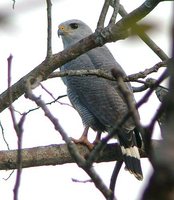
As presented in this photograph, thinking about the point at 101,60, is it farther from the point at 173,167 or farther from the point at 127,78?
the point at 173,167

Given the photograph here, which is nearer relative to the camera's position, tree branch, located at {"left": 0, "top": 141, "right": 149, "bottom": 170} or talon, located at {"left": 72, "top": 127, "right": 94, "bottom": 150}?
tree branch, located at {"left": 0, "top": 141, "right": 149, "bottom": 170}

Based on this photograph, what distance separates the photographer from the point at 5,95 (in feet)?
12.7

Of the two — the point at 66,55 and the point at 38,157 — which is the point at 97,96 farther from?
the point at 66,55

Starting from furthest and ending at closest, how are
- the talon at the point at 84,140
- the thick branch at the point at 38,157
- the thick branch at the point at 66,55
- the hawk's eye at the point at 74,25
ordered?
the hawk's eye at the point at 74,25
the talon at the point at 84,140
the thick branch at the point at 38,157
the thick branch at the point at 66,55

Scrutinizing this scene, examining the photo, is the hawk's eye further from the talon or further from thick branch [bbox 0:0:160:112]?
thick branch [bbox 0:0:160:112]

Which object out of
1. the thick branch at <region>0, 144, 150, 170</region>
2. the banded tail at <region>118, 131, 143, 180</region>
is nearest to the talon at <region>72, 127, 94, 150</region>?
the banded tail at <region>118, 131, 143, 180</region>

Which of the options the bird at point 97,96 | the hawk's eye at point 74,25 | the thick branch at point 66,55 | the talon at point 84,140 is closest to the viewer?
the thick branch at point 66,55

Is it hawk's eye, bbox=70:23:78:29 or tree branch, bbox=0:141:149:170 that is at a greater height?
hawk's eye, bbox=70:23:78:29

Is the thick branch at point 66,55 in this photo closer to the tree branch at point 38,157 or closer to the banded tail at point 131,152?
the tree branch at point 38,157

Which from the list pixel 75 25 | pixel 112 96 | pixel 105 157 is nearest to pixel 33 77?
pixel 105 157

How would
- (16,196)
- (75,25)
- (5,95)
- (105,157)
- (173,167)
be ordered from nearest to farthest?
1. (173,167)
2. (16,196)
3. (5,95)
4. (105,157)
5. (75,25)

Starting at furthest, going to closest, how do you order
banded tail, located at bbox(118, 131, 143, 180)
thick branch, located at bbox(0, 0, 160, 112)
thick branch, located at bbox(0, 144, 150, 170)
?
banded tail, located at bbox(118, 131, 143, 180)
thick branch, located at bbox(0, 144, 150, 170)
thick branch, located at bbox(0, 0, 160, 112)

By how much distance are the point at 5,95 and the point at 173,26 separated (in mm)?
3242

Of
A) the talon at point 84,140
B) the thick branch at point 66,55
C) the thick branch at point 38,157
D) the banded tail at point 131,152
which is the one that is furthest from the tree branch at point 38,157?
the banded tail at point 131,152
